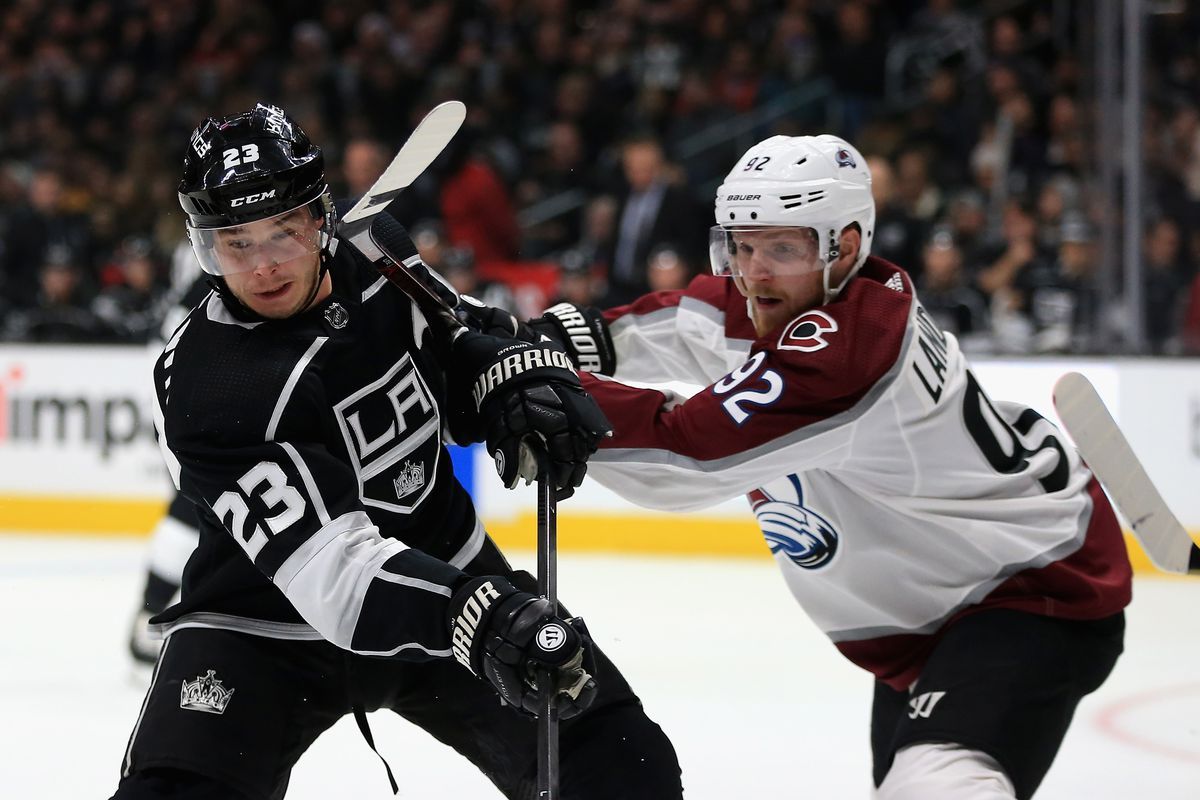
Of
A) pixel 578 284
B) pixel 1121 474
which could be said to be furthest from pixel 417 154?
pixel 578 284

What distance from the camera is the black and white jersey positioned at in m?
1.90

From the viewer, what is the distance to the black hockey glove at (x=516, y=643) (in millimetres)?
1825

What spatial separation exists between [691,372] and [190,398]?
976 mm

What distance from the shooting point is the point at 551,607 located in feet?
6.47

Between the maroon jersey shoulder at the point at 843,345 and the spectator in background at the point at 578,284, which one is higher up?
the maroon jersey shoulder at the point at 843,345

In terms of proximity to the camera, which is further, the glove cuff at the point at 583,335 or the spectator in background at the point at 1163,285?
the spectator in background at the point at 1163,285

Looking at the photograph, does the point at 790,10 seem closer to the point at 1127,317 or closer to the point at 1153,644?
the point at 1127,317

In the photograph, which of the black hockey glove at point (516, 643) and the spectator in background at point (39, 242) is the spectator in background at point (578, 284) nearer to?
the spectator in background at point (39, 242)

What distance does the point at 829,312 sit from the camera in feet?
7.33

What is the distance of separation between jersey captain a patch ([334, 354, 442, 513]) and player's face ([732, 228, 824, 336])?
55 cm

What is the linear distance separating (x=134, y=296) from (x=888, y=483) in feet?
18.1

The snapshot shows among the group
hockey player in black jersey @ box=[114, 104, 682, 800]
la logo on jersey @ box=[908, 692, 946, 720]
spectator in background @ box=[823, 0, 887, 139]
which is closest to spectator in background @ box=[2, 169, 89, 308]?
spectator in background @ box=[823, 0, 887, 139]

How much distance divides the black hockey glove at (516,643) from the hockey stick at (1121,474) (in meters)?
0.92

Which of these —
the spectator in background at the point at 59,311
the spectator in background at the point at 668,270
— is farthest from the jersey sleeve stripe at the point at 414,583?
the spectator in background at the point at 59,311
